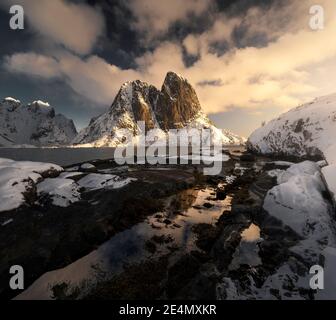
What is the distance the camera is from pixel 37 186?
22812 mm

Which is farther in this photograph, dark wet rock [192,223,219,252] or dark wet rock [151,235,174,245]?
dark wet rock [151,235,174,245]

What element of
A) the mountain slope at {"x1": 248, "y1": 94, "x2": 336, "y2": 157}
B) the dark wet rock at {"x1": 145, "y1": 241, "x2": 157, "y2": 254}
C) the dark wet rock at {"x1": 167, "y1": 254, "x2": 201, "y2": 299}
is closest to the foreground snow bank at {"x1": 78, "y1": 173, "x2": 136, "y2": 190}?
the dark wet rock at {"x1": 145, "y1": 241, "x2": 157, "y2": 254}

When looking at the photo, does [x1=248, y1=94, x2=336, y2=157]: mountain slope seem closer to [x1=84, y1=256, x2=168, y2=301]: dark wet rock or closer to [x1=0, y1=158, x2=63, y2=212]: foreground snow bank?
[x1=84, y1=256, x2=168, y2=301]: dark wet rock

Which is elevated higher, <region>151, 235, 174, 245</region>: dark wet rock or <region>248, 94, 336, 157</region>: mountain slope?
<region>248, 94, 336, 157</region>: mountain slope

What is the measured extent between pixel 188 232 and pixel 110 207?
23.7 ft

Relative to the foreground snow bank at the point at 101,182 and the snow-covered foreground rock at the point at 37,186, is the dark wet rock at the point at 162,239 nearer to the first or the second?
the snow-covered foreground rock at the point at 37,186

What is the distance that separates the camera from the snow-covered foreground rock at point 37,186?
19328mm

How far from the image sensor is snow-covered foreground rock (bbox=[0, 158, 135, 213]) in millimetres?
19328

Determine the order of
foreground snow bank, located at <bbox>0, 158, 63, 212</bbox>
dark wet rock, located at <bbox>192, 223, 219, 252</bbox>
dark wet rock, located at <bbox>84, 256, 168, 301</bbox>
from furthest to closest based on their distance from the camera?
foreground snow bank, located at <bbox>0, 158, 63, 212</bbox>
dark wet rock, located at <bbox>192, 223, 219, 252</bbox>
dark wet rock, located at <bbox>84, 256, 168, 301</bbox>

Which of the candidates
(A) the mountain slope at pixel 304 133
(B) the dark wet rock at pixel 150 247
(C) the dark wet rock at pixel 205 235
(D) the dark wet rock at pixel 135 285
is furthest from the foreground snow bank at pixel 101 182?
(A) the mountain slope at pixel 304 133

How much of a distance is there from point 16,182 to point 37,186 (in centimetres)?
226

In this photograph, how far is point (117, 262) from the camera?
43.6ft

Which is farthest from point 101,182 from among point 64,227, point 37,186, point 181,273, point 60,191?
point 181,273
